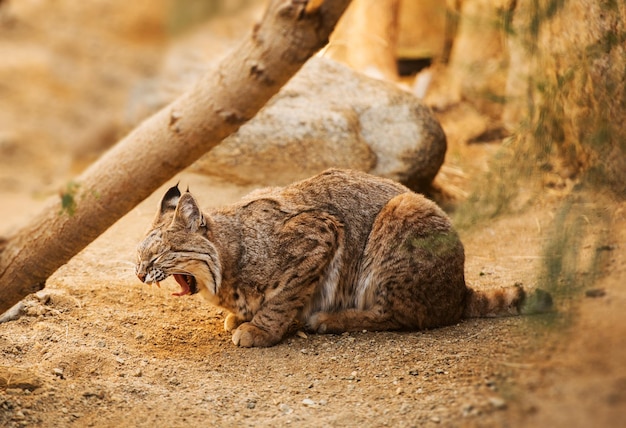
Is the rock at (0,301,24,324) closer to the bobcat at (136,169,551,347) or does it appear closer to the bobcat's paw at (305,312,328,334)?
the bobcat at (136,169,551,347)

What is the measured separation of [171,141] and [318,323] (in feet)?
7.03

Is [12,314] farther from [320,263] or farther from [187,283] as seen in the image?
[320,263]

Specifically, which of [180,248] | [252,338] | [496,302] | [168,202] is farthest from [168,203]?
[496,302]

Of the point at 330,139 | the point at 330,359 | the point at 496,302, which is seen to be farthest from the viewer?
the point at 330,139

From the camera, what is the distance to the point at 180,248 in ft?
16.4

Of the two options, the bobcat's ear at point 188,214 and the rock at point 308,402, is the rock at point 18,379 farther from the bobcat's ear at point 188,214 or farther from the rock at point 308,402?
the rock at point 308,402

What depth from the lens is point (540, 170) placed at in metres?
4.42

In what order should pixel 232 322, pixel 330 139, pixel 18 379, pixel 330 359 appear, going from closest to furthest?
pixel 18 379
pixel 330 359
pixel 232 322
pixel 330 139

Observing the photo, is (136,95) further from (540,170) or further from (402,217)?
(540,170)

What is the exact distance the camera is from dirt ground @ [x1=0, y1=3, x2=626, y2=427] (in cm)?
344

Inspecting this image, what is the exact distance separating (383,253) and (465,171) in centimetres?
368

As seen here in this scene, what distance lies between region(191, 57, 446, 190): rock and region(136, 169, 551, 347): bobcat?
209cm

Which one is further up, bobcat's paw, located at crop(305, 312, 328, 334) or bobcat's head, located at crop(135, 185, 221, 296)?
bobcat's head, located at crop(135, 185, 221, 296)

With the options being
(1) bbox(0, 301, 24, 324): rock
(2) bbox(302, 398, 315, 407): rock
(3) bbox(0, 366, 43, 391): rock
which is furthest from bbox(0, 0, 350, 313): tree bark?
(2) bbox(302, 398, 315, 407): rock
